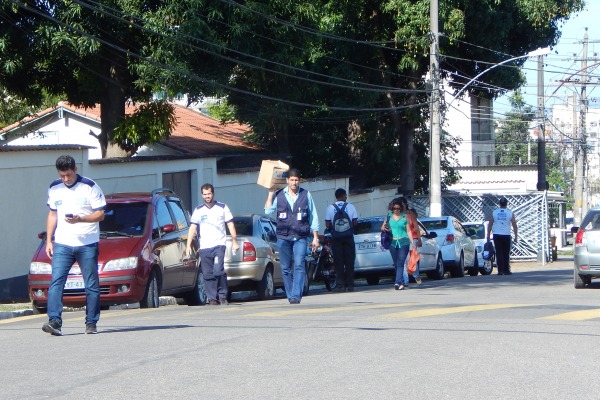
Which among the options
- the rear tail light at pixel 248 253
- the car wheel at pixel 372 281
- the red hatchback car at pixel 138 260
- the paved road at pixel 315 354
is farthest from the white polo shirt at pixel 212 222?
the car wheel at pixel 372 281

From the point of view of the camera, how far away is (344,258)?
1748 cm

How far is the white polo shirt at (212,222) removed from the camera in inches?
570

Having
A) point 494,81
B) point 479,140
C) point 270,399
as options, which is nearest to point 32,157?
point 270,399

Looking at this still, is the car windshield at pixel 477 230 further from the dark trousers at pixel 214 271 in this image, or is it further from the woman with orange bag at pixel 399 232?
the dark trousers at pixel 214 271

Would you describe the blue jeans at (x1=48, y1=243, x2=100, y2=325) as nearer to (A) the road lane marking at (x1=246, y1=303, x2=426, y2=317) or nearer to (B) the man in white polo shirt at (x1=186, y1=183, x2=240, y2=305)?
(A) the road lane marking at (x1=246, y1=303, x2=426, y2=317)

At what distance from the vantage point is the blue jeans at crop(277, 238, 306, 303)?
47.3ft

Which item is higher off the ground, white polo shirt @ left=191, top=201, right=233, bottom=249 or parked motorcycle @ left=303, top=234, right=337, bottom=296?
white polo shirt @ left=191, top=201, right=233, bottom=249

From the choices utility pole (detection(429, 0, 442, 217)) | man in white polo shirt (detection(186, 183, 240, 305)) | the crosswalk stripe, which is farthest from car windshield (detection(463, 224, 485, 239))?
the crosswalk stripe

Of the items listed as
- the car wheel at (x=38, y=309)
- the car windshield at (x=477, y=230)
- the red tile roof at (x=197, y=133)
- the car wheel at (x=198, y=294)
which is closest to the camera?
the car wheel at (x=38, y=309)

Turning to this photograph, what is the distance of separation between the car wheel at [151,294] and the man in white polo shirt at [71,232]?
415cm

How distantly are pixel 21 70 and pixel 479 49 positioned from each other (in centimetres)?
1666

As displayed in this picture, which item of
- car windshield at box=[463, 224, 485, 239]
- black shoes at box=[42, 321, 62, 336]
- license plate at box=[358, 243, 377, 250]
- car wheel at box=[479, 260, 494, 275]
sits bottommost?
car wheel at box=[479, 260, 494, 275]

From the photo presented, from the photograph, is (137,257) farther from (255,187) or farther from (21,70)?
(255,187)

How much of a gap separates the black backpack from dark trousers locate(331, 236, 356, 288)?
13cm
